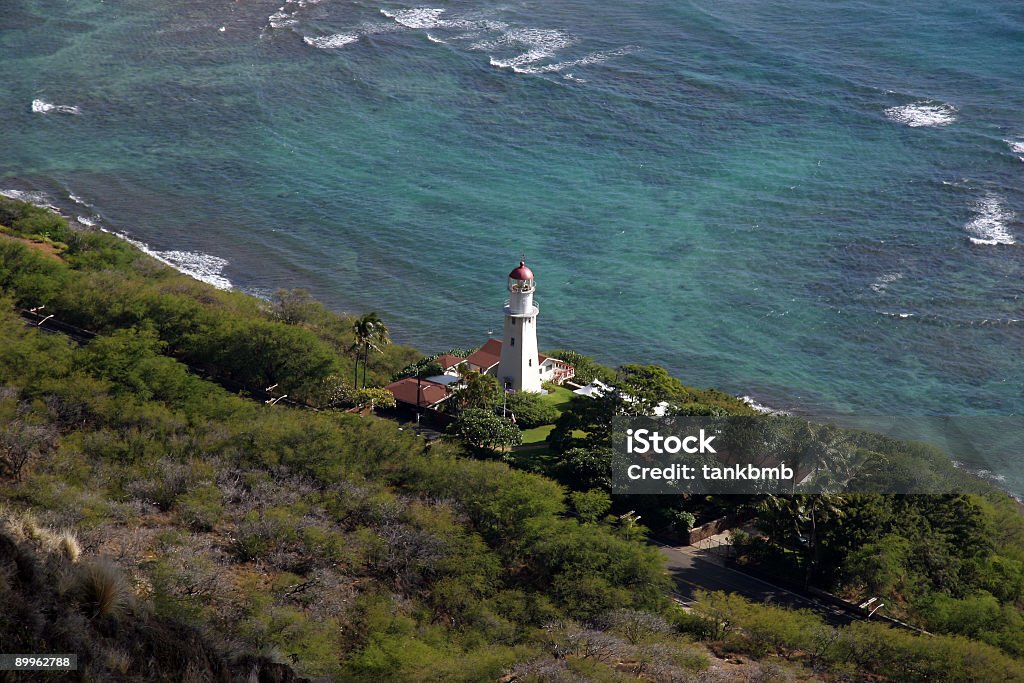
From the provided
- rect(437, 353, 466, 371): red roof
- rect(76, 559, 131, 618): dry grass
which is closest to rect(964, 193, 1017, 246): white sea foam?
rect(437, 353, 466, 371): red roof

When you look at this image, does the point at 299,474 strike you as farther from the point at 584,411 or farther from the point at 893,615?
the point at 893,615

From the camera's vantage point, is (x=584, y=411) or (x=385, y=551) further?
(x=584, y=411)

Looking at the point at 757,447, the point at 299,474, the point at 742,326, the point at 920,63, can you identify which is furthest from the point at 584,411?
the point at 920,63

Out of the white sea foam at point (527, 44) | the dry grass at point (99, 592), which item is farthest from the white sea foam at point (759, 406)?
the white sea foam at point (527, 44)

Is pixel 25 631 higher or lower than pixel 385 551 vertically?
higher

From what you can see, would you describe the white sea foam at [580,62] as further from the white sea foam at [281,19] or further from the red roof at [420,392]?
the red roof at [420,392]

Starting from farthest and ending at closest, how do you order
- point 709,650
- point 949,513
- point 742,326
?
point 742,326, point 949,513, point 709,650

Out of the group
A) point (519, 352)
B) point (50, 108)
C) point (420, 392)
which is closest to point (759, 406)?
point (519, 352)

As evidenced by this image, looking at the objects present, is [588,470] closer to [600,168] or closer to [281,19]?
[600,168]
